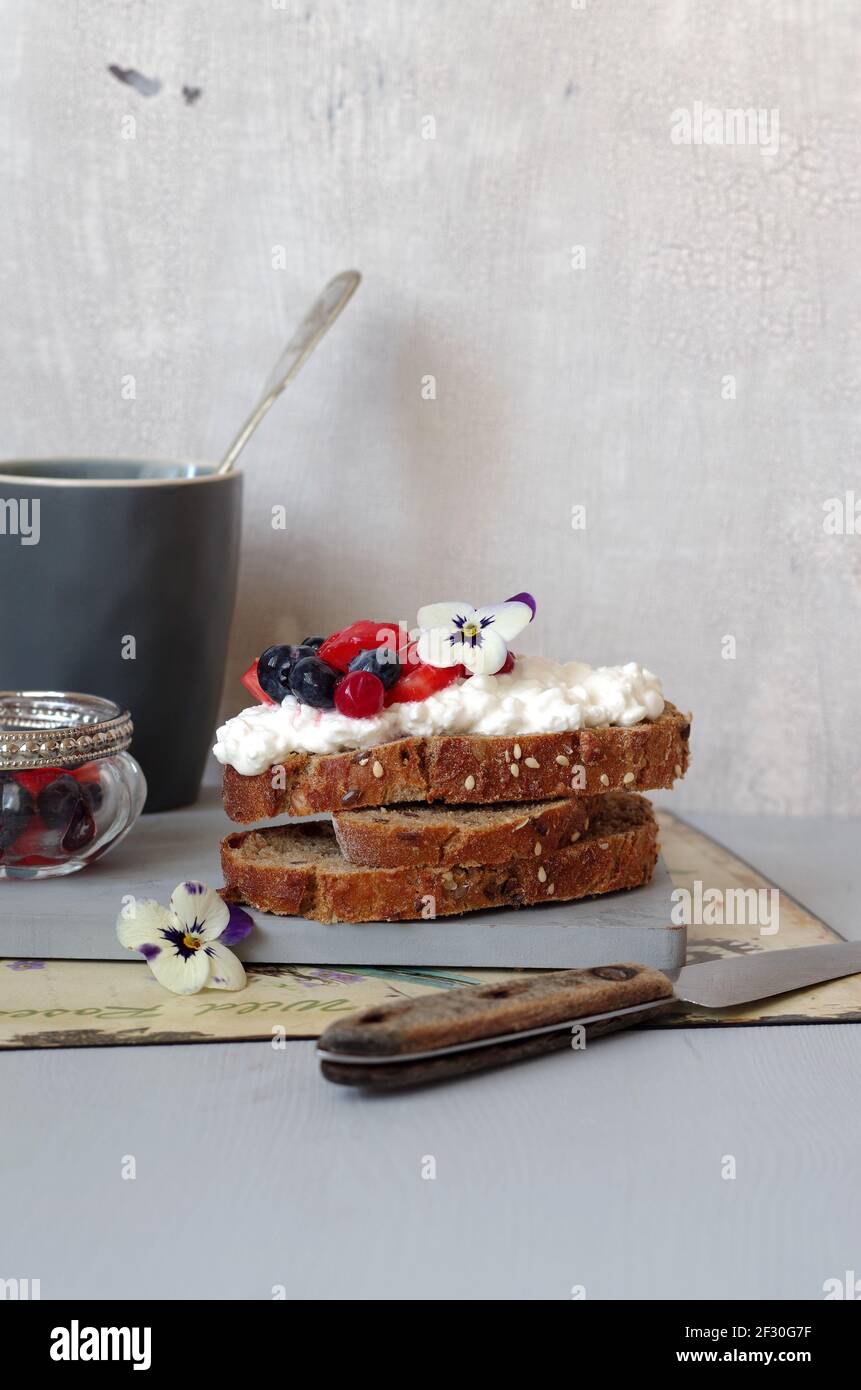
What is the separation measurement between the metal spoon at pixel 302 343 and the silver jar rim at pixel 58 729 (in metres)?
0.35

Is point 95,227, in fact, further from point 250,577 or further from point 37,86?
point 250,577

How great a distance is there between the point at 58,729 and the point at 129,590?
28 cm

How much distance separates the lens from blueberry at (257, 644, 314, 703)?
1268mm

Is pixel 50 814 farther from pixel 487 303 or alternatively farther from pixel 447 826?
pixel 487 303

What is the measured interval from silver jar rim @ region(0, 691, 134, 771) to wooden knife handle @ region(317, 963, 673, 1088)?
0.45m

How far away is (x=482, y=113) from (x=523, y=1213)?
1309 mm

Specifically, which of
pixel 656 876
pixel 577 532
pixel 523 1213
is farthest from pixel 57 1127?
pixel 577 532

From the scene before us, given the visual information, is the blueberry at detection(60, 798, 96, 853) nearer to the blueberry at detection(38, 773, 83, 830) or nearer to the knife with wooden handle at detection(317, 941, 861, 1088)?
the blueberry at detection(38, 773, 83, 830)

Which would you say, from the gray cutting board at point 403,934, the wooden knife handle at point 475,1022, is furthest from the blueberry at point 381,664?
the wooden knife handle at point 475,1022

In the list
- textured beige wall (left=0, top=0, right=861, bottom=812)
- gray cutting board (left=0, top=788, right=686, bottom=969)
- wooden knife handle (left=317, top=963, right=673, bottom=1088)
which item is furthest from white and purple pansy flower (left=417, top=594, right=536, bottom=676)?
textured beige wall (left=0, top=0, right=861, bottom=812)

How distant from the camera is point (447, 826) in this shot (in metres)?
1.19

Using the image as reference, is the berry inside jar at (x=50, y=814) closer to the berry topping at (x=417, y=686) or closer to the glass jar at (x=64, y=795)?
the glass jar at (x=64, y=795)

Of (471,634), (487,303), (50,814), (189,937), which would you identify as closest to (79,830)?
(50,814)

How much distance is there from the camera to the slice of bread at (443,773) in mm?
1230
